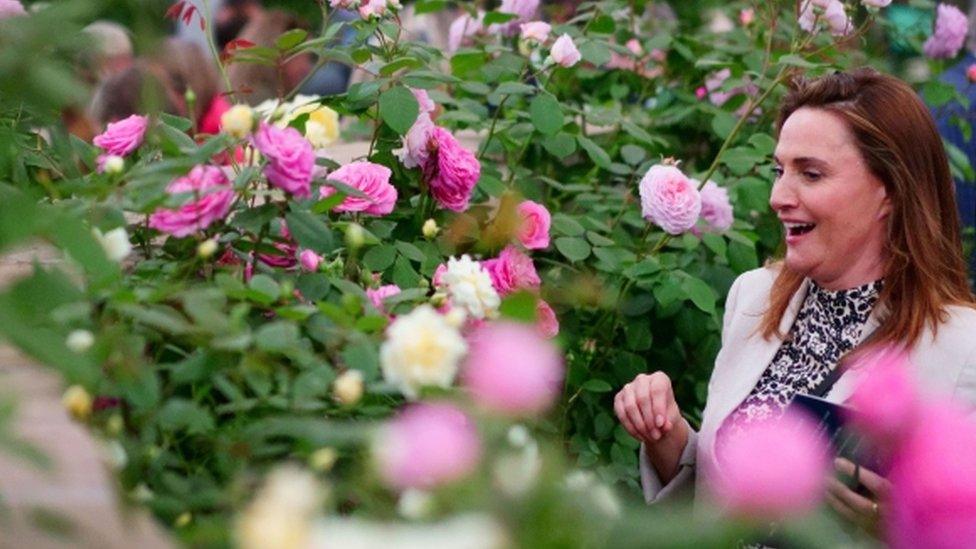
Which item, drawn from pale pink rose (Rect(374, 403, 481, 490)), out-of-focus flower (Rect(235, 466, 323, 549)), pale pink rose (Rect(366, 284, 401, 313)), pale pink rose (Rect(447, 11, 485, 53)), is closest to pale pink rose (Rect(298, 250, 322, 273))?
pale pink rose (Rect(366, 284, 401, 313))

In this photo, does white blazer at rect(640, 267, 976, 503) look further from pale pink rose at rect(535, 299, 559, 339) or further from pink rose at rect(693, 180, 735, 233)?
pale pink rose at rect(535, 299, 559, 339)

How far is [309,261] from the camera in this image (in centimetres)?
149

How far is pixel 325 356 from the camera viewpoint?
118 cm

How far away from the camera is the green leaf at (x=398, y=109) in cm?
193

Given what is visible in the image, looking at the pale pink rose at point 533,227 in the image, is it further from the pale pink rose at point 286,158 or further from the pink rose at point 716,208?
the pale pink rose at point 286,158

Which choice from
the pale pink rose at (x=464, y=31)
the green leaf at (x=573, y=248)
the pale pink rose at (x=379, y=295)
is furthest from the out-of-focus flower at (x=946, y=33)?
the pale pink rose at (x=379, y=295)

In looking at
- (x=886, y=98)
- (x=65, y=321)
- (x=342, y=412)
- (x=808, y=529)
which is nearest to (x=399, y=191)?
(x=886, y=98)

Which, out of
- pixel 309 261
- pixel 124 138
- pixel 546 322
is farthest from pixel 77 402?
pixel 546 322

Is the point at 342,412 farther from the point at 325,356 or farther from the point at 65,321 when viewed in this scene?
the point at 65,321

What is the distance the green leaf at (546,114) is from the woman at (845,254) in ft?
1.16

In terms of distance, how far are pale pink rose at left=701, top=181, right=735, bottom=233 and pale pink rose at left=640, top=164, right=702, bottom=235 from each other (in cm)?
19

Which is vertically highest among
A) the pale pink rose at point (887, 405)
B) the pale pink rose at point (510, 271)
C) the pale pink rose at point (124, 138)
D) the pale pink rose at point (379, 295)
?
the pale pink rose at point (887, 405)

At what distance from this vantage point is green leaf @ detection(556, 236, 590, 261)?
2209 mm

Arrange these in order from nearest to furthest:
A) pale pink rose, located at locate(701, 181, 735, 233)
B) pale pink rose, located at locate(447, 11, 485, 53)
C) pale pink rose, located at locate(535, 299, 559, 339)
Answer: pale pink rose, located at locate(535, 299, 559, 339) → pale pink rose, located at locate(701, 181, 735, 233) → pale pink rose, located at locate(447, 11, 485, 53)
